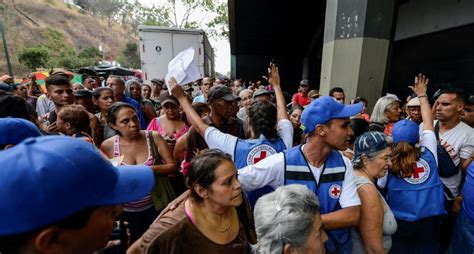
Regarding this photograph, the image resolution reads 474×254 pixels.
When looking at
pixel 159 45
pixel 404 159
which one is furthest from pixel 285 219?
pixel 159 45

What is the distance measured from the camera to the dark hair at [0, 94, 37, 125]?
1.96 m

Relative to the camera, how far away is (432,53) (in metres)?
7.92

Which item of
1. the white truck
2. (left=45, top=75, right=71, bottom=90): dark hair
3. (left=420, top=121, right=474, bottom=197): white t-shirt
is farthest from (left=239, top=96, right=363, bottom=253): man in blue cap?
the white truck

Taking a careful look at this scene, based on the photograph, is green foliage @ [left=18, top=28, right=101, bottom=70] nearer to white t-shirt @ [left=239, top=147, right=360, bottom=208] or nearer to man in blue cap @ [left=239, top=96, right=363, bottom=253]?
white t-shirt @ [left=239, top=147, right=360, bottom=208]

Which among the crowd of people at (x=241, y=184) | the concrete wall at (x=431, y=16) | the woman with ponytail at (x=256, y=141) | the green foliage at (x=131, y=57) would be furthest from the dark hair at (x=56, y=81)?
the green foliage at (x=131, y=57)

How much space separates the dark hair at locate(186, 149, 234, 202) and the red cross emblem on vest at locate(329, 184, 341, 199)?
0.72 metres

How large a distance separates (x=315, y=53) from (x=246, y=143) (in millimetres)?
16278

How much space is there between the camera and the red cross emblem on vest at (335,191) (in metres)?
1.66

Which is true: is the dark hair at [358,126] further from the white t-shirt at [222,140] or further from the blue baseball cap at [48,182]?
the blue baseball cap at [48,182]

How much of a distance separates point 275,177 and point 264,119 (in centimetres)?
49

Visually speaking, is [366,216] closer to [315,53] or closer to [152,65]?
[152,65]

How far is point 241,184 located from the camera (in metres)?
1.81

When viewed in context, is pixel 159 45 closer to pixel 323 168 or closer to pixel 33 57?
pixel 323 168

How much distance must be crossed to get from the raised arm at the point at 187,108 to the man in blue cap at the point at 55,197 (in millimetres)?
1342
